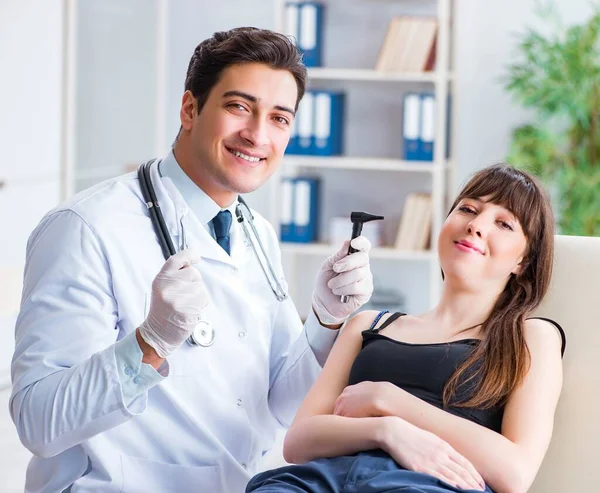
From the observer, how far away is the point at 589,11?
4.60m

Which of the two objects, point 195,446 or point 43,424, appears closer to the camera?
point 43,424

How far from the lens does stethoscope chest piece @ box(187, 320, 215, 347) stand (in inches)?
64.7

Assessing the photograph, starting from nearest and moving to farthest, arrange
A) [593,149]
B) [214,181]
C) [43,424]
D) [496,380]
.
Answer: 1. [43,424]
2. [496,380]
3. [214,181]
4. [593,149]

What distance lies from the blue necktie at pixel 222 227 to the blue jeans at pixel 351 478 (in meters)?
0.46

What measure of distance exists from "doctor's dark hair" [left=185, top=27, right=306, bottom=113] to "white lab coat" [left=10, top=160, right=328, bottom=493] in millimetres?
201

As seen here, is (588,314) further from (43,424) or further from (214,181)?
(43,424)

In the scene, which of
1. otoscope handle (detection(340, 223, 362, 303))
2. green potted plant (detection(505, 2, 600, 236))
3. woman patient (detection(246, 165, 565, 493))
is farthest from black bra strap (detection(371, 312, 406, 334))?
green potted plant (detection(505, 2, 600, 236))

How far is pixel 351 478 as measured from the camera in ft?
4.92

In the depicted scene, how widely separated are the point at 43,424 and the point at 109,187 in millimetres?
457

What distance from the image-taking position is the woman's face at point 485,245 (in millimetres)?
1783

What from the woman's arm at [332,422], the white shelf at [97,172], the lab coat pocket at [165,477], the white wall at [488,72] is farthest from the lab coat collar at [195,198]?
the white wall at [488,72]

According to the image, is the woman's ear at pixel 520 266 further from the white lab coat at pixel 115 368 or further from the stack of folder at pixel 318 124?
the stack of folder at pixel 318 124

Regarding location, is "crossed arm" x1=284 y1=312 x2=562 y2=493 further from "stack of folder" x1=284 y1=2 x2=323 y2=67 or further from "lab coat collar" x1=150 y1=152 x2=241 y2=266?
"stack of folder" x1=284 y1=2 x2=323 y2=67

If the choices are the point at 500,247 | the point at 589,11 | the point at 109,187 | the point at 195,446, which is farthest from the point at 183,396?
the point at 589,11
